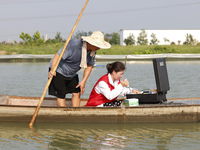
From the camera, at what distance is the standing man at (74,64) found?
250 inches

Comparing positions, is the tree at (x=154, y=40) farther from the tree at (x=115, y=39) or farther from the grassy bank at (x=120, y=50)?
the grassy bank at (x=120, y=50)

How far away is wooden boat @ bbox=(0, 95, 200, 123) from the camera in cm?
666

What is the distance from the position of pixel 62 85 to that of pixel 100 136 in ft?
3.98

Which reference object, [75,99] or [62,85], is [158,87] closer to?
[75,99]

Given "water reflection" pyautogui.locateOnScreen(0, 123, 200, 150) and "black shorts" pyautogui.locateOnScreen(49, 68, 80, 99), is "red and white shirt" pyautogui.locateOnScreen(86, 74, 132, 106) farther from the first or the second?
"water reflection" pyautogui.locateOnScreen(0, 123, 200, 150)

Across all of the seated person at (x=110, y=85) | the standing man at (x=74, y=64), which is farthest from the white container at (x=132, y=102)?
the standing man at (x=74, y=64)

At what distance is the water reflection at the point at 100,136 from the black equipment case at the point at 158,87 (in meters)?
0.48

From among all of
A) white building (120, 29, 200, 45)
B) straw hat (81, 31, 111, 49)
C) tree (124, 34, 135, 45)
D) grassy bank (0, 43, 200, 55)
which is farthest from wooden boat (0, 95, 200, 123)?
white building (120, 29, 200, 45)

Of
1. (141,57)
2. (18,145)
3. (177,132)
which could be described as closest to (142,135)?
(177,132)

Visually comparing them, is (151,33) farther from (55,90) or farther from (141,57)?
(55,90)

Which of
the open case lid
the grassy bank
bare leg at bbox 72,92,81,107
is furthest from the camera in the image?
the grassy bank

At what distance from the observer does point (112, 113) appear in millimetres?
6762

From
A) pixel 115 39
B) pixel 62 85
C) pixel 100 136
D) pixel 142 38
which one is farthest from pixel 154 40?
pixel 100 136

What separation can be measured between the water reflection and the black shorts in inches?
25.1
